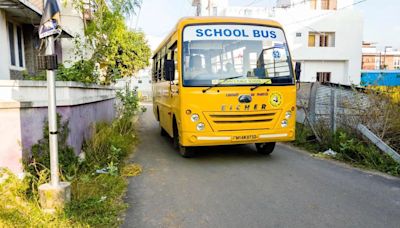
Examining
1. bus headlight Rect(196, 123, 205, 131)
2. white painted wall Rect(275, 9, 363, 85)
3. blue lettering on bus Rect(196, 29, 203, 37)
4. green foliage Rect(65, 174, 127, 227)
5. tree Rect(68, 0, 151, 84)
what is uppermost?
white painted wall Rect(275, 9, 363, 85)

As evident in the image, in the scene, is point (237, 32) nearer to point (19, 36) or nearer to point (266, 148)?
point (266, 148)

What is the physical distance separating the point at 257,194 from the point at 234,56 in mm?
2859

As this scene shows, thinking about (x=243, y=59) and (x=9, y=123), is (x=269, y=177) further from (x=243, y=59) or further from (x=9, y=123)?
(x=9, y=123)

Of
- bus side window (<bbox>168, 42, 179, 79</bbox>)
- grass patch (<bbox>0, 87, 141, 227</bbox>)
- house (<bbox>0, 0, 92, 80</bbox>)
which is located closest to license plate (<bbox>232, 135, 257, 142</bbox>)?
bus side window (<bbox>168, 42, 179, 79</bbox>)

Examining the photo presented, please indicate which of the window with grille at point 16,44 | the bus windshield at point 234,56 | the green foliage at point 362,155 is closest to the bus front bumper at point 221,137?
the bus windshield at point 234,56

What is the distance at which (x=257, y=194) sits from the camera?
4922 mm

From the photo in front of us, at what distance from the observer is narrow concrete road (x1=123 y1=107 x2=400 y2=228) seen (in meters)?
4.03

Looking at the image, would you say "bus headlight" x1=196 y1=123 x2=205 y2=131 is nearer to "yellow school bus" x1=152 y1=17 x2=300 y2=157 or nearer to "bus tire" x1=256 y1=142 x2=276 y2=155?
"yellow school bus" x1=152 y1=17 x2=300 y2=157

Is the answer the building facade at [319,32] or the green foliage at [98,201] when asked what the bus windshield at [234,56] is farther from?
the building facade at [319,32]

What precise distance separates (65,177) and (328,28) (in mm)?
27773

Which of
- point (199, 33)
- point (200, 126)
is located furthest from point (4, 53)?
point (200, 126)

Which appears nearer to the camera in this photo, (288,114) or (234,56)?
(234,56)

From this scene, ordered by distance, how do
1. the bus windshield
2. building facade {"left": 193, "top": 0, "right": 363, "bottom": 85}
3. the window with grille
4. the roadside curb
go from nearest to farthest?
the roadside curb, the bus windshield, the window with grille, building facade {"left": 193, "top": 0, "right": 363, "bottom": 85}

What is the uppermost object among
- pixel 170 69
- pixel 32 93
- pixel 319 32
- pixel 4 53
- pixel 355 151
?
pixel 319 32
